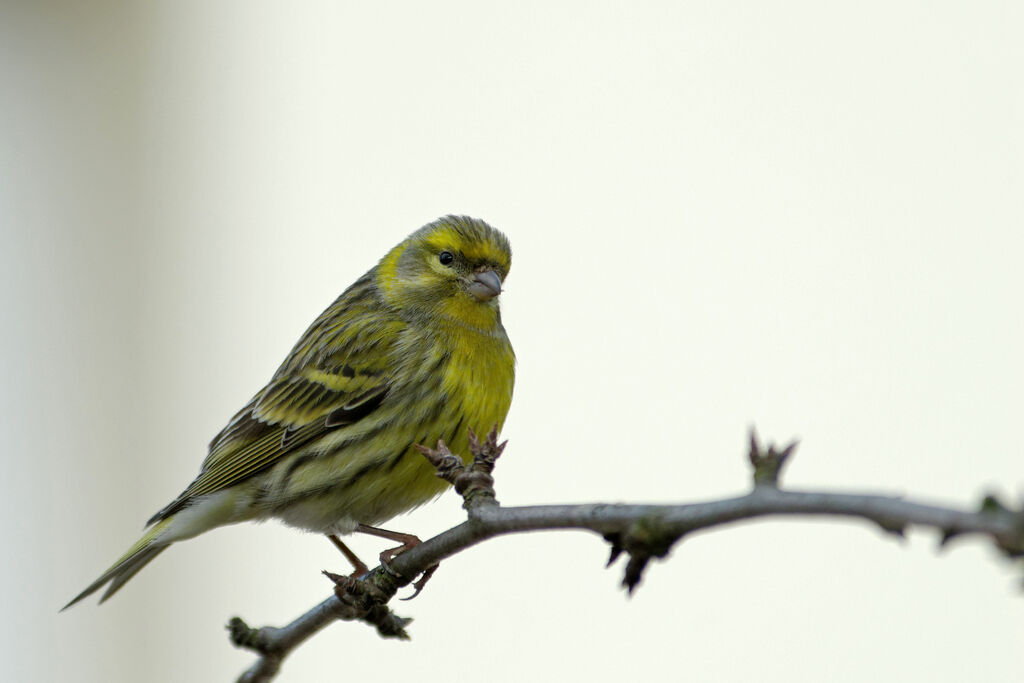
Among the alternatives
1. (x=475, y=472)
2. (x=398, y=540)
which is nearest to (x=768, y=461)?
(x=475, y=472)

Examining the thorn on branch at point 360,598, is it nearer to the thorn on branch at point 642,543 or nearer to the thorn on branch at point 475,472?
the thorn on branch at point 475,472

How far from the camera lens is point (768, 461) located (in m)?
1.44

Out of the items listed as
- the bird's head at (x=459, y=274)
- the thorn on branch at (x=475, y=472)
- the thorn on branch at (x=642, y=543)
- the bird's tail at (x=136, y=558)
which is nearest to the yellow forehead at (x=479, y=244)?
the bird's head at (x=459, y=274)

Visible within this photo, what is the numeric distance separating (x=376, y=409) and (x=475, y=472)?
5.29 ft

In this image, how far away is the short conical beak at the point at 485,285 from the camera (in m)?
3.74

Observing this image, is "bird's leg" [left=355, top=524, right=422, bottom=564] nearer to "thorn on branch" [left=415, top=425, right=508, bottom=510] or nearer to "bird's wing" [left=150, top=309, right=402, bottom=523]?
"bird's wing" [left=150, top=309, right=402, bottom=523]

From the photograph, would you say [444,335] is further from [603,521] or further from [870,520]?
[870,520]

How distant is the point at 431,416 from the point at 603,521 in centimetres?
194

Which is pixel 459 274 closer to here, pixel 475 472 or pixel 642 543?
pixel 475 472

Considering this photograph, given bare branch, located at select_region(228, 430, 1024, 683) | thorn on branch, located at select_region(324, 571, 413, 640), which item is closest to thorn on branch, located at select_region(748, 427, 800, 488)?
bare branch, located at select_region(228, 430, 1024, 683)

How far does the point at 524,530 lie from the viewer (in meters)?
1.77

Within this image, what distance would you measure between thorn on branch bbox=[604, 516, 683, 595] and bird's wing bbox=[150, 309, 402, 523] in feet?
7.01

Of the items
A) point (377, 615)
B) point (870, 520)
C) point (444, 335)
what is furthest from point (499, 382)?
point (870, 520)

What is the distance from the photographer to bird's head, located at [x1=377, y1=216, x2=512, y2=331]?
3775 mm
